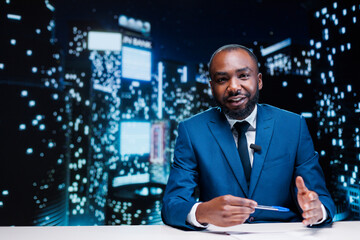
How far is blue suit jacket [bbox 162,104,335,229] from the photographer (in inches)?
45.1

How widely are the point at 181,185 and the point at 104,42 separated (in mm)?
10885

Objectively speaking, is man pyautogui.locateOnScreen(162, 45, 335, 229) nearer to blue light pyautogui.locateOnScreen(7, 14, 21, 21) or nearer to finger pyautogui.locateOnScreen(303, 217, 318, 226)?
finger pyautogui.locateOnScreen(303, 217, 318, 226)

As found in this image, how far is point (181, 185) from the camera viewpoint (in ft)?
3.73

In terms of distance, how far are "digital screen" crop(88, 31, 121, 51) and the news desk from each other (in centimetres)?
1061

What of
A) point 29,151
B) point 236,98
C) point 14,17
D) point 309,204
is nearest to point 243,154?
point 236,98

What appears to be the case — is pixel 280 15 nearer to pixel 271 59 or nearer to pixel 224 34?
pixel 271 59

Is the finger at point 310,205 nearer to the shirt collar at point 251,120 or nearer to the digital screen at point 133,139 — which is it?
the shirt collar at point 251,120

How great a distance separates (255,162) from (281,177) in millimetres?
152

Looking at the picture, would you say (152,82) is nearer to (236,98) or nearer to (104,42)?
(104,42)

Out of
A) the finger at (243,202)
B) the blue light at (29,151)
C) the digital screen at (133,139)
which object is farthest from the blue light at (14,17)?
the finger at (243,202)

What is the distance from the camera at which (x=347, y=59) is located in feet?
10.4

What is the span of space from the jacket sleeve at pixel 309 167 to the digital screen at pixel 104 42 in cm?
1050

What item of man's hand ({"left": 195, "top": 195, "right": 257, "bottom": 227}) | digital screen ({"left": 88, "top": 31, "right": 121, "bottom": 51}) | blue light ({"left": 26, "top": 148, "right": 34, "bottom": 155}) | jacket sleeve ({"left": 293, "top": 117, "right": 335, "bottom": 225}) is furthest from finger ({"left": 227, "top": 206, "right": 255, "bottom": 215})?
blue light ({"left": 26, "top": 148, "right": 34, "bottom": 155})

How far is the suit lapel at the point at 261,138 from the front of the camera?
1136mm
